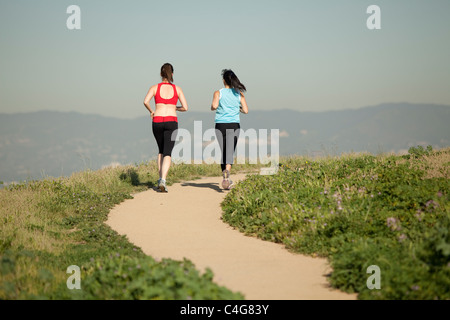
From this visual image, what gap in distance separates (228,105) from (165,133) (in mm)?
1768

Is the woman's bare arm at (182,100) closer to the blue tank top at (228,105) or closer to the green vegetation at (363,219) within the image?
the blue tank top at (228,105)

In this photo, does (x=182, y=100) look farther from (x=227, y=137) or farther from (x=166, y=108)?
(x=227, y=137)

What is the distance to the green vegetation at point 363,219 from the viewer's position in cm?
530

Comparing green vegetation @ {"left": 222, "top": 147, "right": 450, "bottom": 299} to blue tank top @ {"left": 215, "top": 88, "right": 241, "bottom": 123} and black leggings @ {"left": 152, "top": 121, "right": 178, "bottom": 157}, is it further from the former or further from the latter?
black leggings @ {"left": 152, "top": 121, "right": 178, "bottom": 157}

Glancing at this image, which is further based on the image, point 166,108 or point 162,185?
point 162,185

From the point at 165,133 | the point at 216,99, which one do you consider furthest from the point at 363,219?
the point at 165,133

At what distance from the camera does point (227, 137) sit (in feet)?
39.7

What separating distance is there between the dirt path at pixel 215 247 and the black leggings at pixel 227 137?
3.66 ft

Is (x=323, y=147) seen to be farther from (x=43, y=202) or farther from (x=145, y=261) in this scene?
(x=145, y=261)

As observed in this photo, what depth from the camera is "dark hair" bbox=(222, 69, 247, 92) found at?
12000mm

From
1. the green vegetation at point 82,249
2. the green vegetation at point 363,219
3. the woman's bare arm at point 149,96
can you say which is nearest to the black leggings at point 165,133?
the woman's bare arm at point 149,96

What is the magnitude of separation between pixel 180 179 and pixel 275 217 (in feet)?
24.1

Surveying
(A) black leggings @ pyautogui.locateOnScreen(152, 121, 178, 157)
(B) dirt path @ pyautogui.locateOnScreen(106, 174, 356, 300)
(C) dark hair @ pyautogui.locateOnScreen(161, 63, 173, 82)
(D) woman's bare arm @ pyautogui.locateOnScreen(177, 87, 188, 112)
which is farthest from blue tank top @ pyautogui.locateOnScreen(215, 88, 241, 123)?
(B) dirt path @ pyautogui.locateOnScreen(106, 174, 356, 300)

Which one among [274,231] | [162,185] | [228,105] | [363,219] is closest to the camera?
[363,219]
